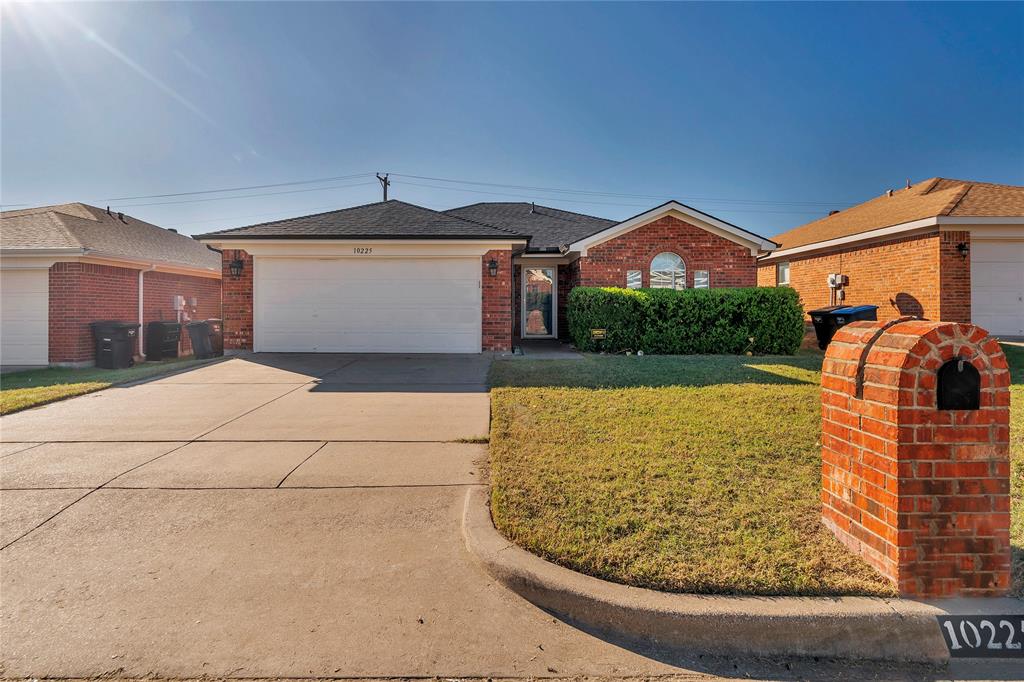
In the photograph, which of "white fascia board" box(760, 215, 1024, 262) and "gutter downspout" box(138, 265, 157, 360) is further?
"gutter downspout" box(138, 265, 157, 360)

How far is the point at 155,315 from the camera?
14.8 meters

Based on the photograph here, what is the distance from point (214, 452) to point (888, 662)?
5282 millimetres

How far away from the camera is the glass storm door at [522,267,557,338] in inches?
618

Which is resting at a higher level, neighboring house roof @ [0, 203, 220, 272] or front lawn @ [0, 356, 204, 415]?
neighboring house roof @ [0, 203, 220, 272]

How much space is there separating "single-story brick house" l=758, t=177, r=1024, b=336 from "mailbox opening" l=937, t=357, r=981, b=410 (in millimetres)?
12866

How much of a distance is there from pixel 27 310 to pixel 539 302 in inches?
508

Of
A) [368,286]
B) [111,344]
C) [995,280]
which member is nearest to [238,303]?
[368,286]

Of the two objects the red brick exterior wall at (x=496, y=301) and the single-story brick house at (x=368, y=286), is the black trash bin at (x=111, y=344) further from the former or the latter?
the red brick exterior wall at (x=496, y=301)

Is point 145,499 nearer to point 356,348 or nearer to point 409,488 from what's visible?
point 409,488

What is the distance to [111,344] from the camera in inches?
484

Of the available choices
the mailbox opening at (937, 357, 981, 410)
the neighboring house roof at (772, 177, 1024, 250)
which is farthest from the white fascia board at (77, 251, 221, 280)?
the neighboring house roof at (772, 177, 1024, 250)

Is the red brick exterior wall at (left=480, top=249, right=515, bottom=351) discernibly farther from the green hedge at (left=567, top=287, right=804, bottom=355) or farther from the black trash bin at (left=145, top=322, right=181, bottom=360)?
the black trash bin at (left=145, top=322, right=181, bottom=360)

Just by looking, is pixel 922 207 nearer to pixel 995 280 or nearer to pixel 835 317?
pixel 995 280

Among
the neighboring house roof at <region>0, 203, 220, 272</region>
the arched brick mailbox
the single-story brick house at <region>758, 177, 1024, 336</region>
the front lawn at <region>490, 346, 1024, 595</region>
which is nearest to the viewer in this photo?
the arched brick mailbox
